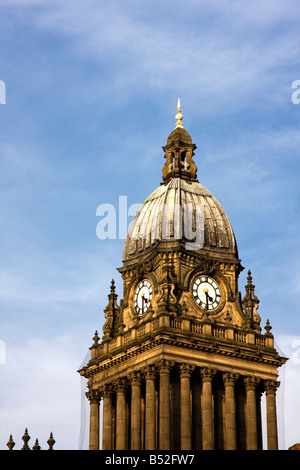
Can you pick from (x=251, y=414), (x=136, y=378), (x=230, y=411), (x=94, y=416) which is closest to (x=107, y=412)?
(x=94, y=416)

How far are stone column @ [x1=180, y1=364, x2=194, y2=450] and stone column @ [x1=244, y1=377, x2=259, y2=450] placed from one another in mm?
5424

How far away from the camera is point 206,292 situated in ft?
356

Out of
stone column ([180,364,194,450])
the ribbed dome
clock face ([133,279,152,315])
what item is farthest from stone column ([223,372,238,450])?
the ribbed dome

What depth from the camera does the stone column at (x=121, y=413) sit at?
105m

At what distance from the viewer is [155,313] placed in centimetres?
10550

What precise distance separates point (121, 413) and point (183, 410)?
6.53 meters

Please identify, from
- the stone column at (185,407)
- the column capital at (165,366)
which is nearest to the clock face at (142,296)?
the column capital at (165,366)

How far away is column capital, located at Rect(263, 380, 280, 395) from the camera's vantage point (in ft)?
348

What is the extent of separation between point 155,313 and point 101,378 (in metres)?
7.35

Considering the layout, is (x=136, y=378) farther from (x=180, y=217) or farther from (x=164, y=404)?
(x=180, y=217)

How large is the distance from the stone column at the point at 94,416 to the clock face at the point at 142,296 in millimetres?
7263

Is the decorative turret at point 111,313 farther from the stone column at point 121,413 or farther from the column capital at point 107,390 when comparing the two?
the stone column at point 121,413
